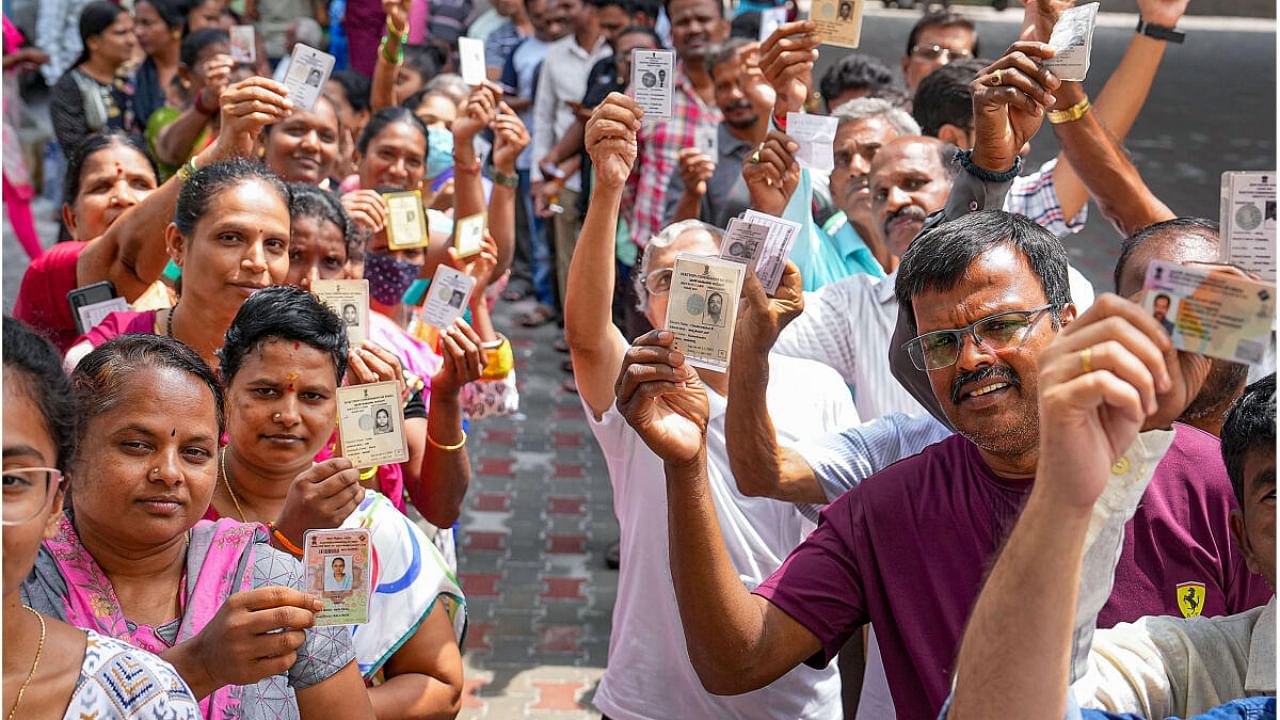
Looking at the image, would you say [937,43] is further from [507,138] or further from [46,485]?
[46,485]

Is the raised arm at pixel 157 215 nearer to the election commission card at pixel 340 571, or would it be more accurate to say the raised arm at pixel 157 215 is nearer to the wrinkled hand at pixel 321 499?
the wrinkled hand at pixel 321 499

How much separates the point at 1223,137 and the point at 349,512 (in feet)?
48.1

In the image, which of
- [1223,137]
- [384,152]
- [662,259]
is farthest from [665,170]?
[1223,137]

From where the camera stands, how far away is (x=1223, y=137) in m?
15.5

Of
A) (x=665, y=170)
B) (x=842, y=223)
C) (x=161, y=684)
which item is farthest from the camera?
(x=665, y=170)

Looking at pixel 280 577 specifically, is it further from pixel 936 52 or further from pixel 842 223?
pixel 936 52

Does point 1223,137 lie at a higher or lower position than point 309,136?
lower

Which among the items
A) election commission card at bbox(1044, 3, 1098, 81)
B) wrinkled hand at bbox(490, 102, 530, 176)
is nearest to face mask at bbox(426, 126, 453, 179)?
wrinkled hand at bbox(490, 102, 530, 176)

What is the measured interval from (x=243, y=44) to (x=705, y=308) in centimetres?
460

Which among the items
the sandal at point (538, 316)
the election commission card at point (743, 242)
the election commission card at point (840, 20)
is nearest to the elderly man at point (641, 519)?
the election commission card at point (743, 242)

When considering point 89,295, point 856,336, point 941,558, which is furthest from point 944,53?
point 941,558

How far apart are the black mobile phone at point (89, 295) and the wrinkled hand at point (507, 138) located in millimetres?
1438

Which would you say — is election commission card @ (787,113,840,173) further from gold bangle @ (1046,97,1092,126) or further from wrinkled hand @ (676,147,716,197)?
wrinkled hand @ (676,147,716,197)

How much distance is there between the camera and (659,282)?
377 centimetres
